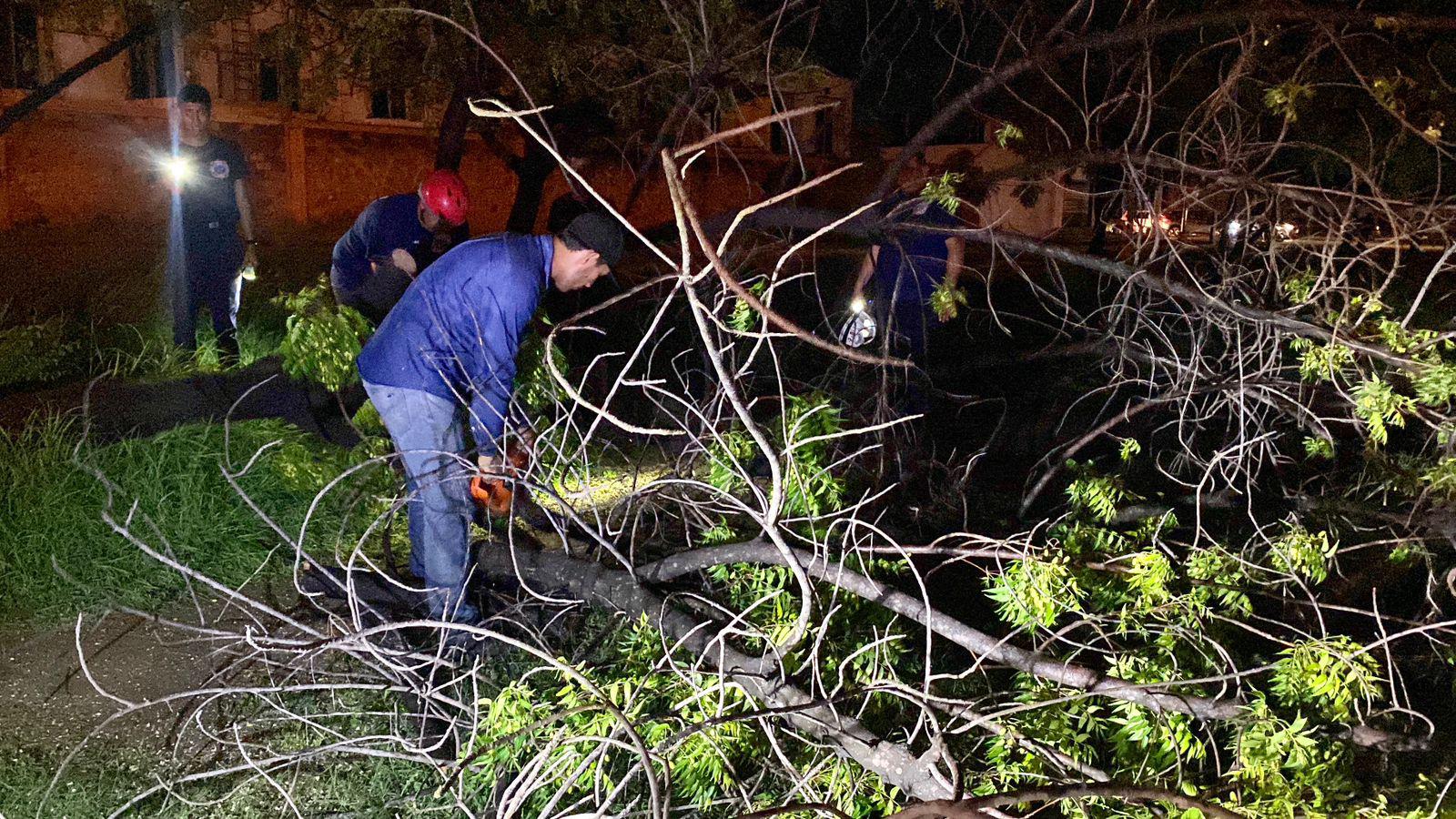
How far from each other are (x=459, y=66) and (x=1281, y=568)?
5.70m

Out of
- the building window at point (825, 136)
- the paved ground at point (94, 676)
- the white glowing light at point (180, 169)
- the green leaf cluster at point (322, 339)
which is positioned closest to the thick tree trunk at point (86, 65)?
the white glowing light at point (180, 169)

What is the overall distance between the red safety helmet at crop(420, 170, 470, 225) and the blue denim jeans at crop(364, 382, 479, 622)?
4.84 ft

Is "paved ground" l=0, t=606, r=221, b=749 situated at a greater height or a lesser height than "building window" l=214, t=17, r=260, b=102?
lesser

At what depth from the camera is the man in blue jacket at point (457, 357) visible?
3775 mm

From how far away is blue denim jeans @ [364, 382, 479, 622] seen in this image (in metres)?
3.85

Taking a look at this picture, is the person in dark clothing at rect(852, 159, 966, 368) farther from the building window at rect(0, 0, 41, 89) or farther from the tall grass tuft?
the building window at rect(0, 0, 41, 89)

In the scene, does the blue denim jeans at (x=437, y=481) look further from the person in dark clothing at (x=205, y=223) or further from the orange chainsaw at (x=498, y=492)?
the person in dark clothing at (x=205, y=223)

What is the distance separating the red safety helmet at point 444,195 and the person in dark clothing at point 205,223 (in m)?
2.36

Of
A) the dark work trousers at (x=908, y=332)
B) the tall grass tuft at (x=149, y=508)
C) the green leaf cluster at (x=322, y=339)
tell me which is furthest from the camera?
the dark work trousers at (x=908, y=332)

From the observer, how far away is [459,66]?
716cm

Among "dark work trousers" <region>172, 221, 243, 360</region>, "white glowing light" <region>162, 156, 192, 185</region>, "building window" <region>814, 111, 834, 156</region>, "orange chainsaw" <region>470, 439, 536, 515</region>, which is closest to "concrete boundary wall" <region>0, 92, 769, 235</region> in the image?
"building window" <region>814, 111, 834, 156</region>

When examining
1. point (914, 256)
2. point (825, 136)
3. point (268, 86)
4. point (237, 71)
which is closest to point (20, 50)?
point (237, 71)

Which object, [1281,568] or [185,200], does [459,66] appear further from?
[1281,568]

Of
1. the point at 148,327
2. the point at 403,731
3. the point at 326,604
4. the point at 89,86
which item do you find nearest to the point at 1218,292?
the point at 403,731
